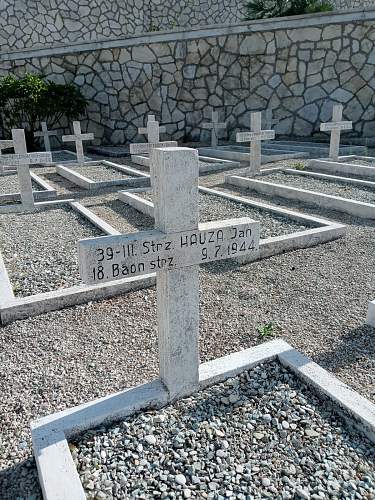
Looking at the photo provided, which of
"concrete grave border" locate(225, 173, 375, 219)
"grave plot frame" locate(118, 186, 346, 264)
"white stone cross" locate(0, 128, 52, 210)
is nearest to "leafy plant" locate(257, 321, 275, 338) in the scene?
"grave plot frame" locate(118, 186, 346, 264)

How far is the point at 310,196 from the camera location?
6.52 meters

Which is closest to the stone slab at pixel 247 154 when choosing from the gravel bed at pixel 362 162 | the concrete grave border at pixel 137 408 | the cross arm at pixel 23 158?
the gravel bed at pixel 362 162

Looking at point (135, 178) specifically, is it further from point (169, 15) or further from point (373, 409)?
point (169, 15)

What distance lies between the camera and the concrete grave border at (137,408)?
176 centimetres

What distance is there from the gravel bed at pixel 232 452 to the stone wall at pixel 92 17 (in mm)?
15871

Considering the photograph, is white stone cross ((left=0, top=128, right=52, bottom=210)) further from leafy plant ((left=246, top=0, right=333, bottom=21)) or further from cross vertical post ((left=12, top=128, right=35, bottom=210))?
leafy plant ((left=246, top=0, right=333, bottom=21))

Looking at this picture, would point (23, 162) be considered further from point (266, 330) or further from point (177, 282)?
point (177, 282)

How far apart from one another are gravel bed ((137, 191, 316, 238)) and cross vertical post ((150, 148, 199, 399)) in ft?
9.32

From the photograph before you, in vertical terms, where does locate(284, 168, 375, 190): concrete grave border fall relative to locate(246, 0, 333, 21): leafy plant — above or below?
below

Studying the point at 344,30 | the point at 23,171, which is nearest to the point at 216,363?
the point at 23,171

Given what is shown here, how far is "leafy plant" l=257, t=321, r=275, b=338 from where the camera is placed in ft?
10.1

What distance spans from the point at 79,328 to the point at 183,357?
1.22m

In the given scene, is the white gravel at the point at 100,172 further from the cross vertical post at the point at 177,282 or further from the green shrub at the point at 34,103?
the cross vertical post at the point at 177,282

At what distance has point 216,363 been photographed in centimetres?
248
